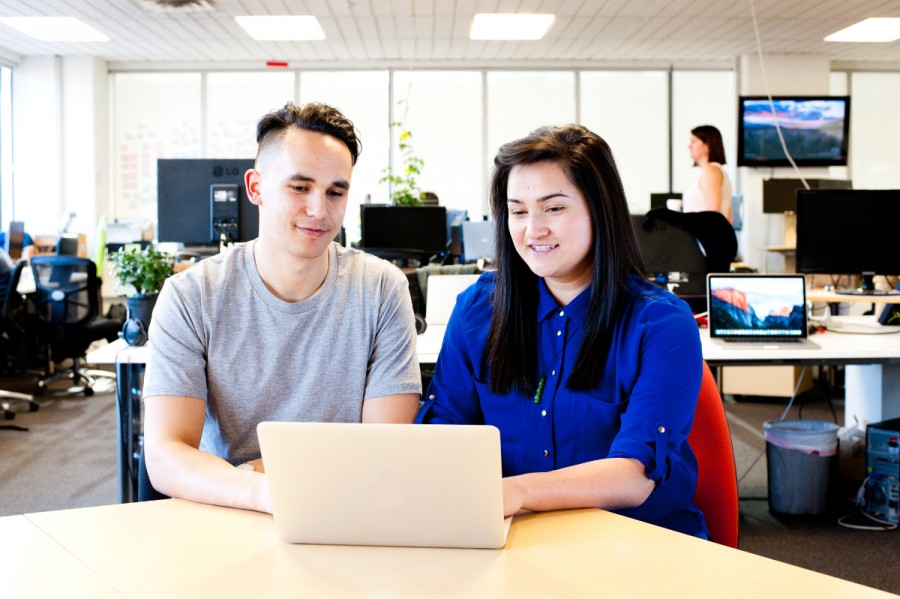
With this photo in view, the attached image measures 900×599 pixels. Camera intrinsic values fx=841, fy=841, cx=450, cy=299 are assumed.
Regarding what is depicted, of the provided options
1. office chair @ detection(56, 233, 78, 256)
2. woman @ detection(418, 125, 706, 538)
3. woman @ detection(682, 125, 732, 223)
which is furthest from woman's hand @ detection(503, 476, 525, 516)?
office chair @ detection(56, 233, 78, 256)

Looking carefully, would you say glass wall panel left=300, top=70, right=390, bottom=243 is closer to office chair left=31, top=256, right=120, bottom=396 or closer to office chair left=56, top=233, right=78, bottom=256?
office chair left=56, top=233, right=78, bottom=256

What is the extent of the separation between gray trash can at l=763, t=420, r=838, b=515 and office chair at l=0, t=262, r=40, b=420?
14.0 ft

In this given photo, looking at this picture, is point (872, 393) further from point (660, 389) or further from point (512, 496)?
point (512, 496)

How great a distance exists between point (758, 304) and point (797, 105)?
6.75 metres

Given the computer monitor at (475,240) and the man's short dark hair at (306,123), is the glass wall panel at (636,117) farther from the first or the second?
the man's short dark hair at (306,123)

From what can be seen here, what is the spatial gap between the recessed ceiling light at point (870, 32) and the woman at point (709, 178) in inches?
155

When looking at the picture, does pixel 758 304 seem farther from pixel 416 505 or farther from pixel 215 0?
pixel 215 0

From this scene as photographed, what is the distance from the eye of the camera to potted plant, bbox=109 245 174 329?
9.20 ft

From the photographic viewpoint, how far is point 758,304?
10.0ft

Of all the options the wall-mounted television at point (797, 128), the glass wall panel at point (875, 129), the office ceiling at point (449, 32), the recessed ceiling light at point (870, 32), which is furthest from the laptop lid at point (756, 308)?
the glass wall panel at point (875, 129)

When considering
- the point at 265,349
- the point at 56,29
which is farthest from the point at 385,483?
the point at 56,29

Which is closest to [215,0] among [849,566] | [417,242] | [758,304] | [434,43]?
[434,43]

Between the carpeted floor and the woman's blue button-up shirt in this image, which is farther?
the carpeted floor

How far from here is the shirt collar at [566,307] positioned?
1.52m
